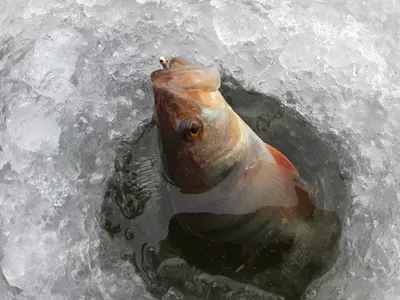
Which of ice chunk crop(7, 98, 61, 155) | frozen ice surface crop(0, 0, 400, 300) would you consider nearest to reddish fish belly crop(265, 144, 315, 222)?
frozen ice surface crop(0, 0, 400, 300)

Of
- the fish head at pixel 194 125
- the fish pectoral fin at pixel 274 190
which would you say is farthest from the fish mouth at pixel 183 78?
the fish pectoral fin at pixel 274 190

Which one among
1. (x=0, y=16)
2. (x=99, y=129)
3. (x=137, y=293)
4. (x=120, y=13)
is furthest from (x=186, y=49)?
(x=137, y=293)

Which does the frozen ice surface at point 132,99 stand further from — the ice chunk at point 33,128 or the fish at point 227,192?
the fish at point 227,192

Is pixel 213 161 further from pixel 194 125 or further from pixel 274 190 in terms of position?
pixel 274 190

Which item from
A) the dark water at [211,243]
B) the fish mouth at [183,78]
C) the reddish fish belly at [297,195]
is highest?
the fish mouth at [183,78]

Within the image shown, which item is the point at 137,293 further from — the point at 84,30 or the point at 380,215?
the point at 84,30

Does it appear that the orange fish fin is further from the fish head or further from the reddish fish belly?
the fish head
